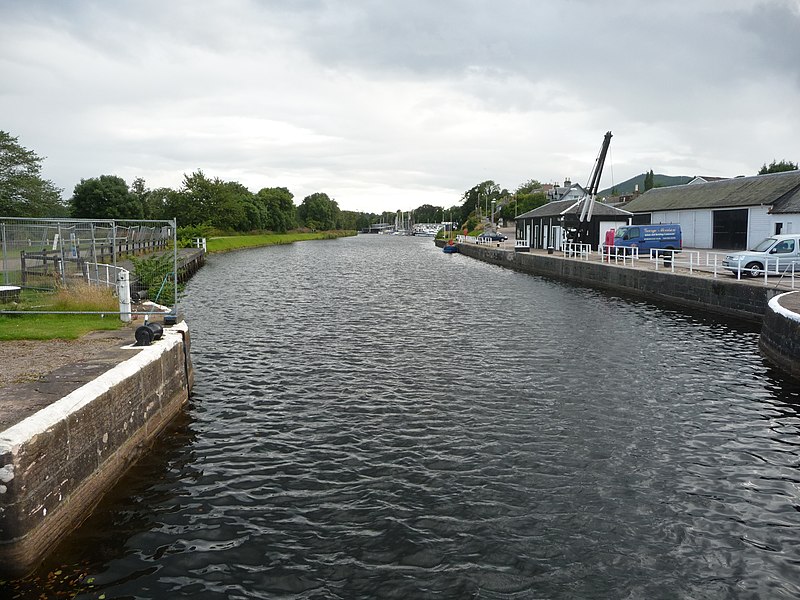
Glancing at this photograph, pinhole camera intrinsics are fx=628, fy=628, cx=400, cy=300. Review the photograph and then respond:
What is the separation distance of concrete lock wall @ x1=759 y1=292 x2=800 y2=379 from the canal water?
0.41 meters

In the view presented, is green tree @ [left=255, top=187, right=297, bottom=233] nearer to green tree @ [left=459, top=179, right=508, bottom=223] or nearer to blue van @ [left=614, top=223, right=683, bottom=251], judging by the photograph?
green tree @ [left=459, top=179, right=508, bottom=223]

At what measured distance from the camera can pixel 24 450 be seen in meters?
6.76

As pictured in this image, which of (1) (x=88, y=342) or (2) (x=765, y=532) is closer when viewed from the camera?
(2) (x=765, y=532)

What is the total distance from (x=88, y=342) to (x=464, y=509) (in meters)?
8.33

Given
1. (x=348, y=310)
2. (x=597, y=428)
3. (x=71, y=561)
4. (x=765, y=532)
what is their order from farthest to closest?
(x=348, y=310) → (x=597, y=428) → (x=765, y=532) → (x=71, y=561)

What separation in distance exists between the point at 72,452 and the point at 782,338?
16.7m

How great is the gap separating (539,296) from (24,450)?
28.2 meters

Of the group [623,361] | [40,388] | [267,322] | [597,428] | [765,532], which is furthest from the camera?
[267,322]

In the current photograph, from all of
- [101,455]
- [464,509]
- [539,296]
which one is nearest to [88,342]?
[101,455]

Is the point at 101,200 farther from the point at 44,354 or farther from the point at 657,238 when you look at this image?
the point at 44,354

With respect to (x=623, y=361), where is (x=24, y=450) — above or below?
above

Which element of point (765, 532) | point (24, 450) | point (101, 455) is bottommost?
point (765, 532)

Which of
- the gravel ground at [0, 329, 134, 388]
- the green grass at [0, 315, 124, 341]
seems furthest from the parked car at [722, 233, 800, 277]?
the gravel ground at [0, 329, 134, 388]

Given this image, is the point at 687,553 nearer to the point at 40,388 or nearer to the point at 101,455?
the point at 101,455
